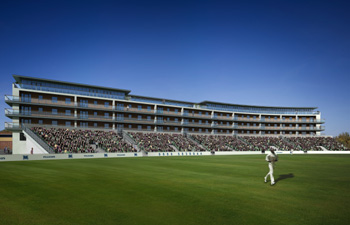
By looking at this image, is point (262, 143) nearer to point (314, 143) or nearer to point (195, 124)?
point (314, 143)

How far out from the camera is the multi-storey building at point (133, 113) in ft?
171

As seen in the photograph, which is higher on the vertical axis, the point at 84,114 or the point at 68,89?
the point at 68,89

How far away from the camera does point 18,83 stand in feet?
174

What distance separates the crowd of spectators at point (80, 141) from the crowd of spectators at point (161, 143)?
163 inches

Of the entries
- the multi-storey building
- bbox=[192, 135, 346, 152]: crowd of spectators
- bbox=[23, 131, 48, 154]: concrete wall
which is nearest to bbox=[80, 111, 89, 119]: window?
the multi-storey building

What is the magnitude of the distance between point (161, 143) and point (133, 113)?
1499 centimetres

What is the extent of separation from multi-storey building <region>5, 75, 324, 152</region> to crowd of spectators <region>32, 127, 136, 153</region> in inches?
258

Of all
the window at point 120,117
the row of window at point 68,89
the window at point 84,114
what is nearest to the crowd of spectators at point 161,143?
the window at point 120,117

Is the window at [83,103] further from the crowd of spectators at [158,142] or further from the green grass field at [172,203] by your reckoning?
the green grass field at [172,203]

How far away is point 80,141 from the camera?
152ft

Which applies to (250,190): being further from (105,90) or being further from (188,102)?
(188,102)

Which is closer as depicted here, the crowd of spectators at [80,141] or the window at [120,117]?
the crowd of spectators at [80,141]

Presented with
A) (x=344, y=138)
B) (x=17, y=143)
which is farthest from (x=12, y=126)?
(x=344, y=138)

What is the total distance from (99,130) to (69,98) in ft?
35.5
